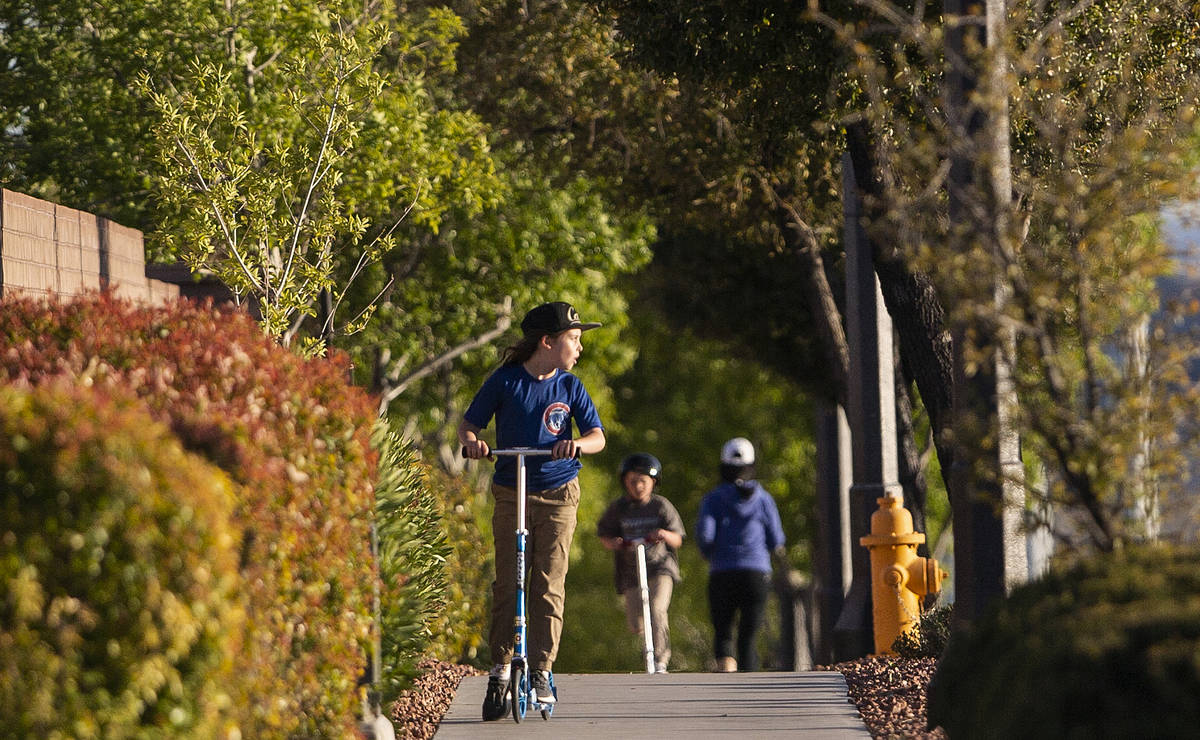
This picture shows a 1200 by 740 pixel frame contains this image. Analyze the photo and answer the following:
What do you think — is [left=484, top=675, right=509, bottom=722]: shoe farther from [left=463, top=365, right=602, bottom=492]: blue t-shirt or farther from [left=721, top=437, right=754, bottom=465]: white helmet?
[left=721, top=437, right=754, bottom=465]: white helmet

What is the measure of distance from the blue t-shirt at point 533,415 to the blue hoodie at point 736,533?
4.60 metres

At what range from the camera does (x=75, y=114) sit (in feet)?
53.6

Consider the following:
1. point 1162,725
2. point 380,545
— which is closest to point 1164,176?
point 1162,725

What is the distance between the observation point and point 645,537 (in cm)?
1252

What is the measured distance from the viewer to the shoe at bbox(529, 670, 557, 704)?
7.56 m

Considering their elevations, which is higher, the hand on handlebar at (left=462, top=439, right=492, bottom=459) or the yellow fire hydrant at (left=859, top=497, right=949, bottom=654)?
the hand on handlebar at (left=462, top=439, right=492, bottom=459)

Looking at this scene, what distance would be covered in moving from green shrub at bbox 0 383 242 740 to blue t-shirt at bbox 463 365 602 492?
3.69m

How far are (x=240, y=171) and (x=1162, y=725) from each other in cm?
859

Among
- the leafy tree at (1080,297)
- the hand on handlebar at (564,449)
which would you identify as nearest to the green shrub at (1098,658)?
the leafy tree at (1080,297)

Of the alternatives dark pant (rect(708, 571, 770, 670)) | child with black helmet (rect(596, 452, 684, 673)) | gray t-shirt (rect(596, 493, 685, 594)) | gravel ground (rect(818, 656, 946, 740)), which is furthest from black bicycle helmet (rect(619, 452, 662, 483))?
gravel ground (rect(818, 656, 946, 740))

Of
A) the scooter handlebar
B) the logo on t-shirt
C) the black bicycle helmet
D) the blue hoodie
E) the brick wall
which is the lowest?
the blue hoodie

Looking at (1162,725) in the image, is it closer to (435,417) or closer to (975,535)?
(975,535)

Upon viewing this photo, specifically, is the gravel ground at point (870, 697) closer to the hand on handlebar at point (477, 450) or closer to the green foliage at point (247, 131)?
the hand on handlebar at point (477, 450)

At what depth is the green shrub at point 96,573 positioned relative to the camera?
13.0 feet
